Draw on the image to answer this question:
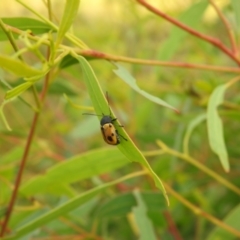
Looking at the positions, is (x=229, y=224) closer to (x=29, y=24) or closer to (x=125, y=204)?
(x=125, y=204)

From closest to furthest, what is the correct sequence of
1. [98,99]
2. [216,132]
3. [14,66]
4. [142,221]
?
[14,66] → [98,99] → [216,132] → [142,221]

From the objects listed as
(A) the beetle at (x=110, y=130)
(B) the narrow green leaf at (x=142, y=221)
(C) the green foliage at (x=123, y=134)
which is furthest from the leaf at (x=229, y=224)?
(A) the beetle at (x=110, y=130)

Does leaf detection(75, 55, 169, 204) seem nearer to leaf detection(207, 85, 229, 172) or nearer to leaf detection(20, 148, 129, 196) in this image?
leaf detection(207, 85, 229, 172)

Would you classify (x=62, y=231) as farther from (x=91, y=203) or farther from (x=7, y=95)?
(x=7, y=95)

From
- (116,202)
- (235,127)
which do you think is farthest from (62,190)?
(235,127)

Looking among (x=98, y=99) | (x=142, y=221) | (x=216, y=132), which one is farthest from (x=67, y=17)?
(x=142, y=221)

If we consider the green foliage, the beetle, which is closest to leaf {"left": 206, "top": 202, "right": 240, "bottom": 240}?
the green foliage
